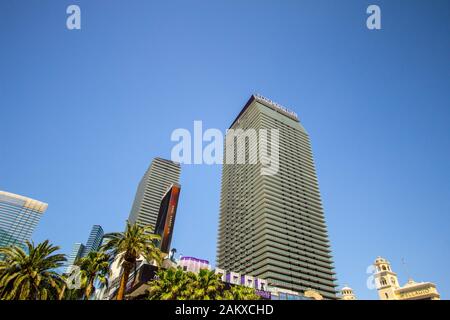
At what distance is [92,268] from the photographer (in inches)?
1517

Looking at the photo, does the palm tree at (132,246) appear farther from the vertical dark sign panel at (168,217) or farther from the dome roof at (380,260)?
the dome roof at (380,260)

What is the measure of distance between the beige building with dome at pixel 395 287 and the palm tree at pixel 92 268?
494ft

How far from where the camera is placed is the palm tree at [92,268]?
3853 centimetres

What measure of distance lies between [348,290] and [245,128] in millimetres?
115229

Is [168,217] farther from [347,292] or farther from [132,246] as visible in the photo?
[347,292]

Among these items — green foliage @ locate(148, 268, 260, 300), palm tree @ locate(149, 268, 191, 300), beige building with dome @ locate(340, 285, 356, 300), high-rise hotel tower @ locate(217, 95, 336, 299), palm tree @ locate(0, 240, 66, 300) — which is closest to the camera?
palm tree @ locate(0, 240, 66, 300)

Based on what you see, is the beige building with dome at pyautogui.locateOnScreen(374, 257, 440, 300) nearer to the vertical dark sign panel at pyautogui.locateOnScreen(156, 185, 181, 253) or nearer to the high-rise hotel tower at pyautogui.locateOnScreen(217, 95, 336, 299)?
→ the high-rise hotel tower at pyautogui.locateOnScreen(217, 95, 336, 299)

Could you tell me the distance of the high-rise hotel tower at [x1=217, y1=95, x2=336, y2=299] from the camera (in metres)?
136

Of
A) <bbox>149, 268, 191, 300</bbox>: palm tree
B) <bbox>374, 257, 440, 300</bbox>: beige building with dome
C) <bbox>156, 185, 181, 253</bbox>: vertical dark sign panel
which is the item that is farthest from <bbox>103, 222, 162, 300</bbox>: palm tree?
→ <bbox>374, 257, 440, 300</bbox>: beige building with dome

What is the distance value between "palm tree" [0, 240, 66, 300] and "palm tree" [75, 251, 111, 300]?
103 inches

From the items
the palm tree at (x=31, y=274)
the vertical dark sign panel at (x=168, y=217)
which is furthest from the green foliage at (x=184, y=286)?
the vertical dark sign panel at (x=168, y=217)

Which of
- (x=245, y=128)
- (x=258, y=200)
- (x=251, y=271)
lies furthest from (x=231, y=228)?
(x=245, y=128)
